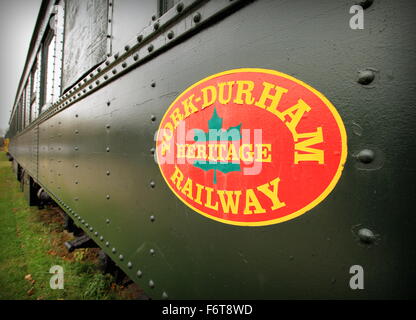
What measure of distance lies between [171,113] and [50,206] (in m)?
6.17

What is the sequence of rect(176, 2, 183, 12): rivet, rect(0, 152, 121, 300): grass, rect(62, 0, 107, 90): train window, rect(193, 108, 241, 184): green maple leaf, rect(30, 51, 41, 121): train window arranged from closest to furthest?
rect(193, 108, 241, 184): green maple leaf, rect(176, 2, 183, 12): rivet, rect(62, 0, 107, 90): train window, rect(0, 152, 121, 300): grass, rect(30, 51, 41, 121): train window

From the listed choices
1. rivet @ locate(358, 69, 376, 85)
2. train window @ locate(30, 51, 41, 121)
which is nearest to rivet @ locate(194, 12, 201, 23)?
rivet @ locate(358, 69, 376, 85)

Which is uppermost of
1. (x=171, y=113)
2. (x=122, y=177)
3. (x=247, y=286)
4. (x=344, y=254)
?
(x=171, y=113)

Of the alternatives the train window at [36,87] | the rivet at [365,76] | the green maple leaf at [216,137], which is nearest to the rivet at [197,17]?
the green maple leaf at [216,137]

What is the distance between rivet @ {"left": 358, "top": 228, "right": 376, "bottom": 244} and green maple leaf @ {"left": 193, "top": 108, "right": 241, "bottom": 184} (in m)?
0.36

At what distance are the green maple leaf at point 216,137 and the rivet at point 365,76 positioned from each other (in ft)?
1.10

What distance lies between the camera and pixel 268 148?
0.67 metres

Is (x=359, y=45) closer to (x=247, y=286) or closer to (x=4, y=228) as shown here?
(x=247, y=286)

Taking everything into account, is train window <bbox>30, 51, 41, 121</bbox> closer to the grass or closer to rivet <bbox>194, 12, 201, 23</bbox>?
the grass

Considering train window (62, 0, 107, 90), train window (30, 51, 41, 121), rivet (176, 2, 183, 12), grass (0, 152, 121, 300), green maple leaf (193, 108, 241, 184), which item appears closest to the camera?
green maple leaf (193, 108, 241, 184)

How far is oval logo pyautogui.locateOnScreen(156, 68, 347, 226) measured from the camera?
591 mm

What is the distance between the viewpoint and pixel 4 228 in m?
4.30

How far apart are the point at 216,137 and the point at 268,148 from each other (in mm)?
196
